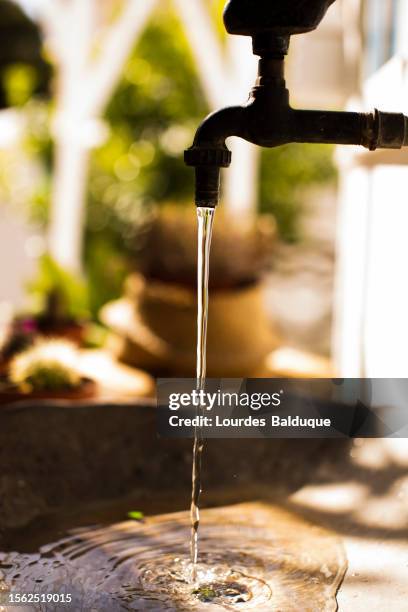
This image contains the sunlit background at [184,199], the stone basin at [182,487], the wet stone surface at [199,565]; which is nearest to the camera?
the wet stone surface at [199,565]

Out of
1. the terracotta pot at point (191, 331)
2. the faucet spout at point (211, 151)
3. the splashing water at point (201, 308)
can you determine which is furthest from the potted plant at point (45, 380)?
the faucet spout at point (211, 151)

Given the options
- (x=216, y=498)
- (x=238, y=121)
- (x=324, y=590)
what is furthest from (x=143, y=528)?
(x=238, y=121)

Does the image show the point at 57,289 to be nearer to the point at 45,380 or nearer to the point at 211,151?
the point at 45,380

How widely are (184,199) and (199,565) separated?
13.3 ft

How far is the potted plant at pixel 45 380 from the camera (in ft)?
4.72

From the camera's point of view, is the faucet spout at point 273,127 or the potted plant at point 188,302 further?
the potted plant at point 188,302

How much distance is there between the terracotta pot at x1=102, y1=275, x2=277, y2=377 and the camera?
1636mm

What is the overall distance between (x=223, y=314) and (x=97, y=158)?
3.05m

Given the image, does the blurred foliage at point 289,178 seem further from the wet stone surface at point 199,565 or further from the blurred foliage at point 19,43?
the wet stone surface at point 199,565

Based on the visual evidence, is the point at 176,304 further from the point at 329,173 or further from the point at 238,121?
the point at 329,173

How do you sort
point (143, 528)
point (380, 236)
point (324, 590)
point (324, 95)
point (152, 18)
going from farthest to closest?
point (152, 18)
point (324, 95)
point (380, 236)
point (143, 528)
point (324, 590)

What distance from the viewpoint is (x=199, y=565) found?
699mm

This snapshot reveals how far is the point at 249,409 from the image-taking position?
0.82 meters

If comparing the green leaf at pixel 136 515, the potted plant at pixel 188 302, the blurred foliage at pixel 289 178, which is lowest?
the green leaf at pixel 136 515
